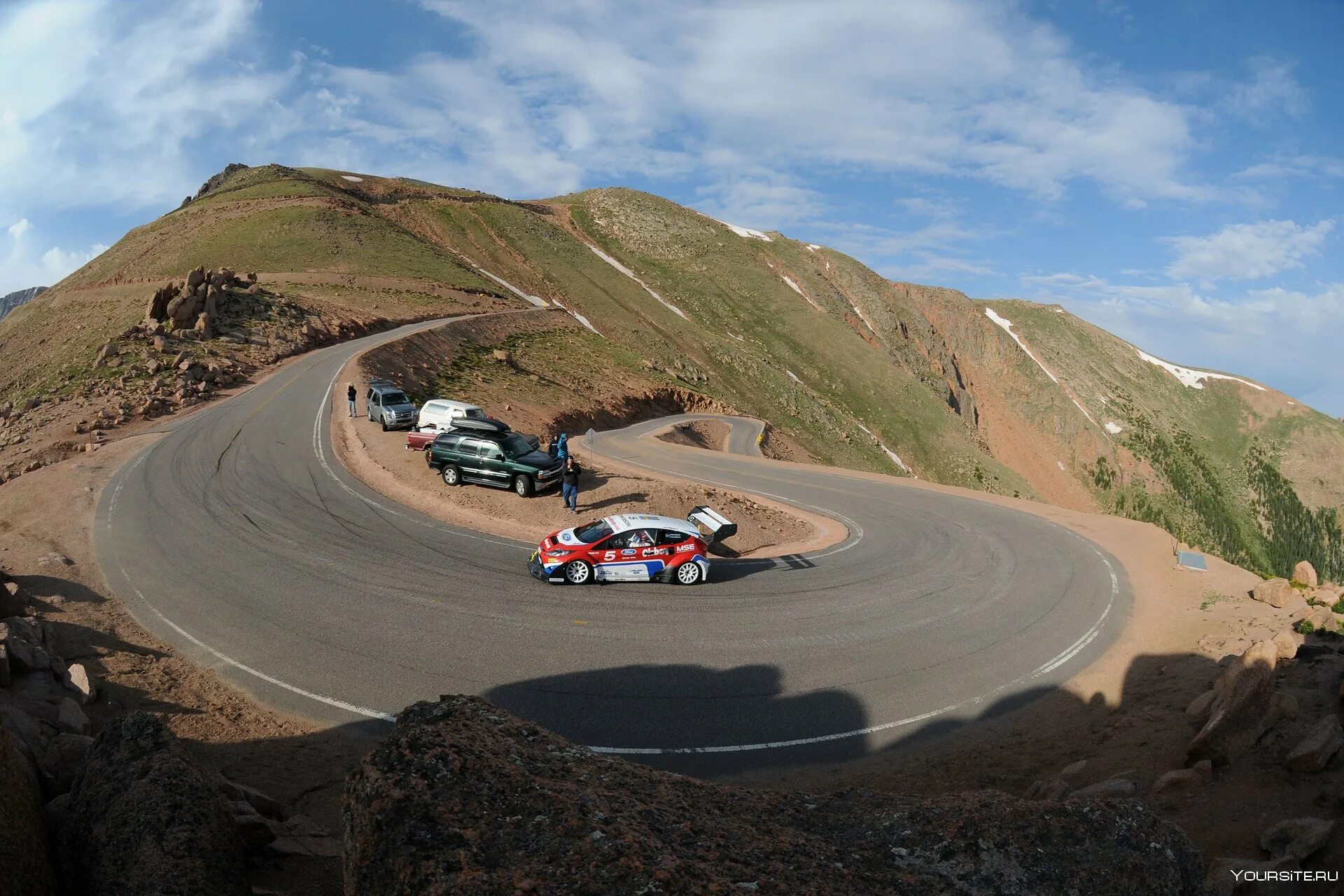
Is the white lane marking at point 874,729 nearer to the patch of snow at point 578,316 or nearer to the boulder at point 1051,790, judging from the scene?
the boulder at point 1051,790

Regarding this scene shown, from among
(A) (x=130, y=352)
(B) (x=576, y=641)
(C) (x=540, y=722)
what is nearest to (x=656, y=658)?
(B) (x=576, y=641)

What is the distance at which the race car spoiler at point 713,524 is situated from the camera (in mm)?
19391

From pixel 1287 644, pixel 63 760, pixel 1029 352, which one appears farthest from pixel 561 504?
pixel 1029 352

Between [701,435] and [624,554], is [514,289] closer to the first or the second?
[701,435]

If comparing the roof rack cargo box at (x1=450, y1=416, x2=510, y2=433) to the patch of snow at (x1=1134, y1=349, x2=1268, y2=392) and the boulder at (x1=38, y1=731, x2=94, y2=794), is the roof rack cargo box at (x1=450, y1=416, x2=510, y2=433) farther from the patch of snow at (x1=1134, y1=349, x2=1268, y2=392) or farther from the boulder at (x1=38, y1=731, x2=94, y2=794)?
the patch of snow at (x1=1134, y1=349, x2=1268, y2=392)

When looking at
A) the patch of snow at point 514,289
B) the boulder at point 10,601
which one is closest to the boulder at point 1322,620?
the boulder at point 10,601

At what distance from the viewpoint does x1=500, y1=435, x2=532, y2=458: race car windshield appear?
22.5m

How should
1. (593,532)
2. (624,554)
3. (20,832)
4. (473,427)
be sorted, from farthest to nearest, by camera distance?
(473,427) → (593,532) → (624,554) → (20,832)

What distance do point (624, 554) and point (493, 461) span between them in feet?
24.2

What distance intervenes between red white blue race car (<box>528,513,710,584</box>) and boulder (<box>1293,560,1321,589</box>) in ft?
48.1

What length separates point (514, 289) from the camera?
240ft

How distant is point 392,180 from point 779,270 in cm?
5974

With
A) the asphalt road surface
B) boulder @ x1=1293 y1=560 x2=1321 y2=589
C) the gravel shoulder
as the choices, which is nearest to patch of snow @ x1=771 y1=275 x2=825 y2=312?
the gravel shoulder

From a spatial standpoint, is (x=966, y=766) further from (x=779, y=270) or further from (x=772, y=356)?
(x=779, y=270)
